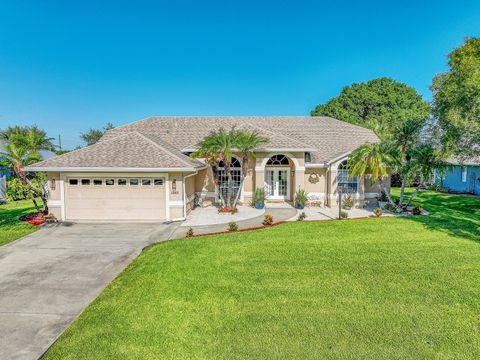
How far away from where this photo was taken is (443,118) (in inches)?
570

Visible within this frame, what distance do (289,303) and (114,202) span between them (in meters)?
12.1

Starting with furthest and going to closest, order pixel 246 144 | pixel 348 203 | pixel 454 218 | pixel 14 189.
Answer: pixel 14 189, pixel 348 203, pixel 246 144, pixel 454 218

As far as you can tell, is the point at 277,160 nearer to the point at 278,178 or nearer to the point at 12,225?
the point at 278,178

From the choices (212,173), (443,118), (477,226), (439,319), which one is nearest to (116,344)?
(439,319)

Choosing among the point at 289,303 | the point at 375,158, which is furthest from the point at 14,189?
the point at 375,158

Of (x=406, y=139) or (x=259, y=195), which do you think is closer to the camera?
(x=406, y=139)

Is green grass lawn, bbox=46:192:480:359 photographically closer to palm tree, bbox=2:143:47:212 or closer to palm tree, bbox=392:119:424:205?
palm tree, bbox=392:119:424:205

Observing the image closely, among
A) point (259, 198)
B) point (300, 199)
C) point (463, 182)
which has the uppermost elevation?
point (463, 182)

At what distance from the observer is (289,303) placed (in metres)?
6.50

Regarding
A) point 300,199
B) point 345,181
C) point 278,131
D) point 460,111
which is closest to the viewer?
point 460,111

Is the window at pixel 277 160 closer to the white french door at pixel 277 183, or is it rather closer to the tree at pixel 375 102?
the white french door at pixel 277 183

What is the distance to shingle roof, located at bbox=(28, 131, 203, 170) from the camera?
14852 millimetres

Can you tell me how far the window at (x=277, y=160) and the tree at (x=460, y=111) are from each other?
375 inches

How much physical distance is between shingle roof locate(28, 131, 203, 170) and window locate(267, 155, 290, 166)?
21.9ft
